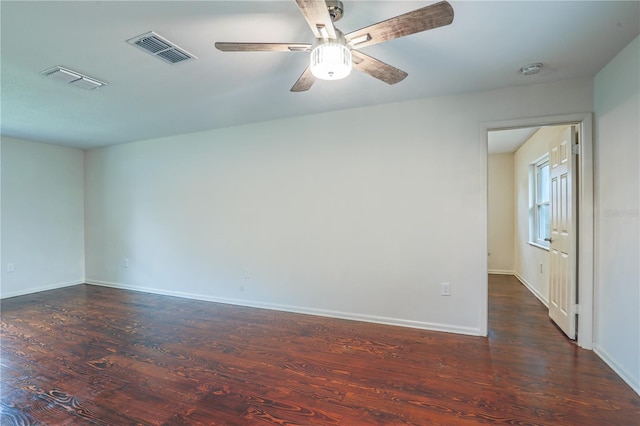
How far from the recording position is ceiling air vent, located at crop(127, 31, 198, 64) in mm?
2037

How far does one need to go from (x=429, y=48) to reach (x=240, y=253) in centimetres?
315

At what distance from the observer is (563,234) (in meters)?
3.05

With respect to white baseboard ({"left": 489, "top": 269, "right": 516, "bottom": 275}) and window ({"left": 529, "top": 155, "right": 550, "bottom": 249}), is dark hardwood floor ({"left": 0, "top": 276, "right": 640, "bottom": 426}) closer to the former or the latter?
window ({"left": 529, "top": 155, "right": 550, "bottom": 249})

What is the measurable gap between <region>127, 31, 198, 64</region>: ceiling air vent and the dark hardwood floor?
237 centimetres

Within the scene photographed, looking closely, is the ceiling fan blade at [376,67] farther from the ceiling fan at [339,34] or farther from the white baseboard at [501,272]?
the white baseboard at [501,272]

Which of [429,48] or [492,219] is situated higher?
[429,48]

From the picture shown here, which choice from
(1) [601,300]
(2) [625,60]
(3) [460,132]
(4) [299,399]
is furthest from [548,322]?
(4) [299,399]

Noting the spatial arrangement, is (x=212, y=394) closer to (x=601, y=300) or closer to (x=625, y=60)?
(x=601, y=300)

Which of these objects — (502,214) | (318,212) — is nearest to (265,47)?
(318,212)

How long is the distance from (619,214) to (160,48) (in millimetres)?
3519

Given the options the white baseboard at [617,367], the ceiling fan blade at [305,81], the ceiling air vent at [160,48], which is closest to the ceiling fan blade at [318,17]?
the ceiling fan blade at [305,81]

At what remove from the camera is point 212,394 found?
2.07m

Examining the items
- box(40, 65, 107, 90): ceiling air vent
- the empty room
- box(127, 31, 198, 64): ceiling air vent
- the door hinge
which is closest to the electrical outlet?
the empty room

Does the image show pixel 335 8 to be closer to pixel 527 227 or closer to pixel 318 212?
pixel 318 212
